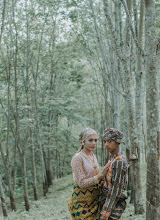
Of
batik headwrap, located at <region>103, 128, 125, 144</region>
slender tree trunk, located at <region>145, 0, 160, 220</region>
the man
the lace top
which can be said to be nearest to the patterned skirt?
the lace top

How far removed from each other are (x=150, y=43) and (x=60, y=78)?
1354 cm

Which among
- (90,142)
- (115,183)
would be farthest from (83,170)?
(115,183)

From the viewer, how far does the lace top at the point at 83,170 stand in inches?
107

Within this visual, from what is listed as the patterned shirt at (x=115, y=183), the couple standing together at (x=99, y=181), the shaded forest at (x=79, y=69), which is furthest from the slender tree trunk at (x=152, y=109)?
the patterned shirt at (x=115, y=183)

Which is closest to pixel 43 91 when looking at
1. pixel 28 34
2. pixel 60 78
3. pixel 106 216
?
pixel 60 78

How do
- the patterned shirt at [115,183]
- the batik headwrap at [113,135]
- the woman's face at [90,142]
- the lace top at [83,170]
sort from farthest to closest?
the woman's face at [90,142]
the lace top at [83,170]
the batik headwrap at [113,135]
the patterned shirt at [115,183]

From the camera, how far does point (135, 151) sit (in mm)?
5363

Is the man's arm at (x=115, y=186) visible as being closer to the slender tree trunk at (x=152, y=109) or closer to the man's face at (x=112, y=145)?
the man's face at (x=112, y=145)

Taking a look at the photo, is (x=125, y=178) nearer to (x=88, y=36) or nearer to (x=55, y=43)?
(x=88, y=36)

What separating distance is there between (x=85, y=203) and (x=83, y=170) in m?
0.40

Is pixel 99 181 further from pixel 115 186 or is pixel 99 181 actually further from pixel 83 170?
pixel 115 186

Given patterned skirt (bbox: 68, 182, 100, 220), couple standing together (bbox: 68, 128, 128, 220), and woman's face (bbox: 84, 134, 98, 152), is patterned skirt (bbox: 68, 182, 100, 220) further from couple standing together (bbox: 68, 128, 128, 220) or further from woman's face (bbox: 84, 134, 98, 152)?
woman's face (bbox: 84, 134, 98, 152)

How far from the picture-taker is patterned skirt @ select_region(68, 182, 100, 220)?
2.83 meters

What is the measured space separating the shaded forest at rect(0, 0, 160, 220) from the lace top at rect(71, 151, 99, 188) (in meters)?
1.09
